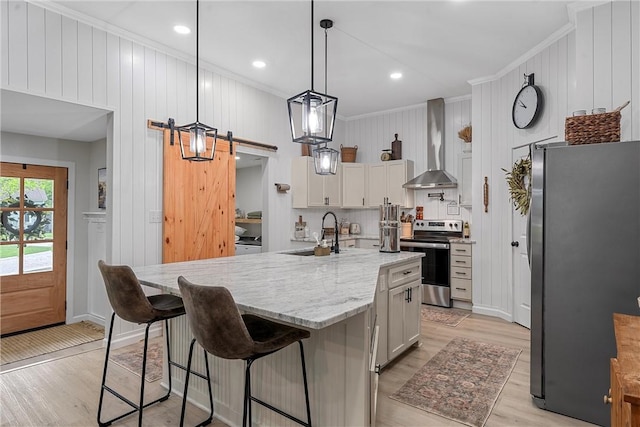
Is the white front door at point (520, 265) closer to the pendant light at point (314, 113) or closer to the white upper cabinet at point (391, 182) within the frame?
the white upper cabinet at point (391, 182)

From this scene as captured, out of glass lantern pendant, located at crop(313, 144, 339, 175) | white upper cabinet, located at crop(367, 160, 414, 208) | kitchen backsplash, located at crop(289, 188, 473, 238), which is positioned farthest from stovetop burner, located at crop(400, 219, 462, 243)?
glass lantern pendant, located at crop(313, 144, 339, 175)

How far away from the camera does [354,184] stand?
6137mm

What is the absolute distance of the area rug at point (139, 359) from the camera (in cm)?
296

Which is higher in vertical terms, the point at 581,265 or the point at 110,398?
the point at 581,265

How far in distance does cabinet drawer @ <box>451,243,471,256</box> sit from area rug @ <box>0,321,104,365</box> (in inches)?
171

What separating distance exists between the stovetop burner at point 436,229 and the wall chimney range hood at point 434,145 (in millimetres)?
550

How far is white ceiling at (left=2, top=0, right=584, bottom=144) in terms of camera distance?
308cm

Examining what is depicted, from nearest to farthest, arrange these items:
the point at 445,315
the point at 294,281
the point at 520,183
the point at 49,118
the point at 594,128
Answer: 1. the point at 294,281
2. the point at 594,128
3. the point at 49,118
4. the point at 520,183
5. the point at 445,315

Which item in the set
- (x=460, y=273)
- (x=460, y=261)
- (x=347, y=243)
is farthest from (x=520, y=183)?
(x=347, y=243)

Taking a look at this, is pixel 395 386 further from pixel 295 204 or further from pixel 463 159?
pixel 463 159

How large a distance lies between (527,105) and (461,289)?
2411 mm

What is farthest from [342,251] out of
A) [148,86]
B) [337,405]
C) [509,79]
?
[509,79]

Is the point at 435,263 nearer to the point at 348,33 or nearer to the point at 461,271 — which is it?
the point at 461,271

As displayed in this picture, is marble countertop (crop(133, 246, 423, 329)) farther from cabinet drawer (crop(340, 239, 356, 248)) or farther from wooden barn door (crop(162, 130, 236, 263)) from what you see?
cabinet drawer (crop(340, 239, 356, 248))
